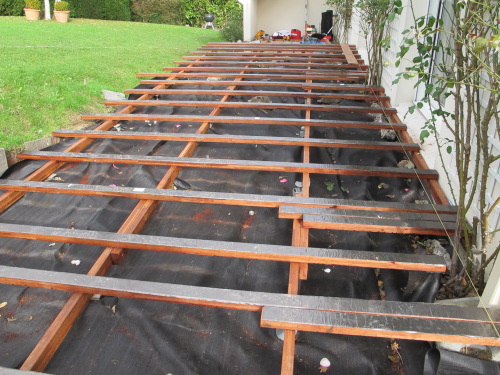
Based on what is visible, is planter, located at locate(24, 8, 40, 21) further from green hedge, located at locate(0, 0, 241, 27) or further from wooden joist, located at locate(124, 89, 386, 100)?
wooden joist, located at locate(124, 89, 386, 100)

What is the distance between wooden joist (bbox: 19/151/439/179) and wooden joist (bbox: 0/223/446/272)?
959 millimetres

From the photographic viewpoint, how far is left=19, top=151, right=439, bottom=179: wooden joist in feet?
9.06

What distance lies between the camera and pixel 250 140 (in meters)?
3.27

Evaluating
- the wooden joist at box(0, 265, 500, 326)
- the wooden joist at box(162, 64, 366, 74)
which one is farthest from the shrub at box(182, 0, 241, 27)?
the wooden joist at box(0, 265, 500, 326)

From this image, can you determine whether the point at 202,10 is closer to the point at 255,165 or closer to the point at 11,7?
the point at 11,7

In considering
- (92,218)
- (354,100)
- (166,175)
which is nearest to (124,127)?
(166,175)

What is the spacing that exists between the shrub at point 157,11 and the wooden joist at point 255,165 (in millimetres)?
14334

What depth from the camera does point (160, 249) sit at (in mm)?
1978

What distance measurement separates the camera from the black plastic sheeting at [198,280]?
1.56 metres

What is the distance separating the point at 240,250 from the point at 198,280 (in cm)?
27

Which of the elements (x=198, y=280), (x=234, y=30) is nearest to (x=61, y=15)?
(x=234, y=30)

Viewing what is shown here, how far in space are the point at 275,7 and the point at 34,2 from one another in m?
7.34

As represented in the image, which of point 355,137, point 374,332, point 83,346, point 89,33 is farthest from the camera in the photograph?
point 89,33

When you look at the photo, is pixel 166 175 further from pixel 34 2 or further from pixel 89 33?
pixel 34 2
